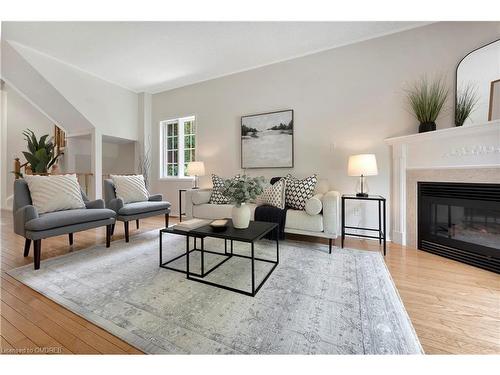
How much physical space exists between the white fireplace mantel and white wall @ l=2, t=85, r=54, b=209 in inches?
290

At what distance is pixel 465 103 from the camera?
2234mm

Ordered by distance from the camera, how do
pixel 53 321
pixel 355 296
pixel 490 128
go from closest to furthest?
1. pixel 53 321
2. pixel 355 296
3. pixel 490 128

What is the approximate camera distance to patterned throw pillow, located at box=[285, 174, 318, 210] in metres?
2.61

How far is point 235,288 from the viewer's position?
1.57 m

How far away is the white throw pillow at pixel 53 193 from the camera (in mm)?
2156

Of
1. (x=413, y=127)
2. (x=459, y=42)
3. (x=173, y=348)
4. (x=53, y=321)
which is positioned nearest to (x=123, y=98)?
(x=53, y=321)

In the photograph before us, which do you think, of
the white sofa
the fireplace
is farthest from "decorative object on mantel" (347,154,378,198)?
the fireplace

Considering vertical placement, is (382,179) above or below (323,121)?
below

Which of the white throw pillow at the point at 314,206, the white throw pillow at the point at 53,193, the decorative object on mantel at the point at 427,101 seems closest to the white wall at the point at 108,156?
the white throw pillow at the point at 53,193

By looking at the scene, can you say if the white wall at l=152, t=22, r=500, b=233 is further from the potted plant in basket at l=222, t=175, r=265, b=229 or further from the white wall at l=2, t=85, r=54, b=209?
the white wall at l=2, t=85, r=54, b=209

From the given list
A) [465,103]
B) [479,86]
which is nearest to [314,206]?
[465,103]

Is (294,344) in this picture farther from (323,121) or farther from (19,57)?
(19,57)
